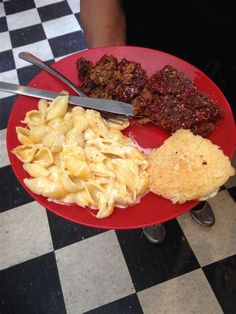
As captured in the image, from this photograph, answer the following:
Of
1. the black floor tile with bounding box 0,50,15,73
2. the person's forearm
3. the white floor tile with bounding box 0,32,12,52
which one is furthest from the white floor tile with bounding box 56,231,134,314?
the white floor tile with bounding box 0,32,12,52

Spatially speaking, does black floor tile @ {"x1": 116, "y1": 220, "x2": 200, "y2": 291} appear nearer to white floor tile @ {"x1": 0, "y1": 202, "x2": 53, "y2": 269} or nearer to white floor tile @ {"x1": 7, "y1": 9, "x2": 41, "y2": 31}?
white floor tile @ {"x1": 0, "y1": 202, "x2": 53, "y2": 269}

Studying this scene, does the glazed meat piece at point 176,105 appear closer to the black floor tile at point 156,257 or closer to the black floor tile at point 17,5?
the black floor tile at point 156,257

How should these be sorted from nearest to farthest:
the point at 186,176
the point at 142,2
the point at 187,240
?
the point at 186,176 → the point at 142,2 → the point at 187,240

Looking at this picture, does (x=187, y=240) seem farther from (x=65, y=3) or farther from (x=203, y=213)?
(x=65, y=3)

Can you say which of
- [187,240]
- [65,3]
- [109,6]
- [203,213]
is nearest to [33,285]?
[187,240]

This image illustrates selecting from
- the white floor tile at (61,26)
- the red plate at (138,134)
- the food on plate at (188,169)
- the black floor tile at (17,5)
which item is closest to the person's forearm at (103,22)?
the red plate at (138,134)

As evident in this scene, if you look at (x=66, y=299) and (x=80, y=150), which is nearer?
(x=80, y=150)
